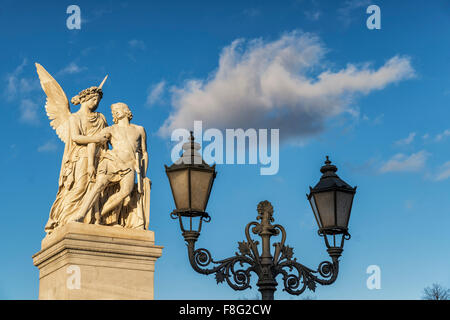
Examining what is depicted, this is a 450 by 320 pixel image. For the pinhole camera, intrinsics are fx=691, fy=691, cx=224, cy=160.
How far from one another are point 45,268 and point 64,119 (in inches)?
140

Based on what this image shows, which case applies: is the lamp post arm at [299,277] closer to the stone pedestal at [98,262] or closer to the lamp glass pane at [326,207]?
the lamp glass pane at [326,207]

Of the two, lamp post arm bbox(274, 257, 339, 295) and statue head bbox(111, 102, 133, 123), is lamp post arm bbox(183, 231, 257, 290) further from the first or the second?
statue head bbox(111, 102, 133, 123)

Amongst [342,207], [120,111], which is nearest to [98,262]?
[120,111]

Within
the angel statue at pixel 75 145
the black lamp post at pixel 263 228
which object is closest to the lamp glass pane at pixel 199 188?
the black lamp post at pixel 263 228

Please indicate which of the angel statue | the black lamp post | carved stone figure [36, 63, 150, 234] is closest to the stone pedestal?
carved stone figure [36, 63, 150, 234]

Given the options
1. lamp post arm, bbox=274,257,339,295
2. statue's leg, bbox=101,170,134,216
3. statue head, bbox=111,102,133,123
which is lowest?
lamp post arm, bbox=274,257,339,295

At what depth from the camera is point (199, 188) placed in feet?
30.9

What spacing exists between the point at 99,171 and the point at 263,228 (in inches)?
255

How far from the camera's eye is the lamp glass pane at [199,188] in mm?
9359

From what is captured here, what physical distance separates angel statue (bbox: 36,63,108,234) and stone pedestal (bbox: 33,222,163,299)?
76 cm

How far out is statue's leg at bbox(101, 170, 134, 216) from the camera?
1537 centimetres

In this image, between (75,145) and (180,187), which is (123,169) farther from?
(180,187)
